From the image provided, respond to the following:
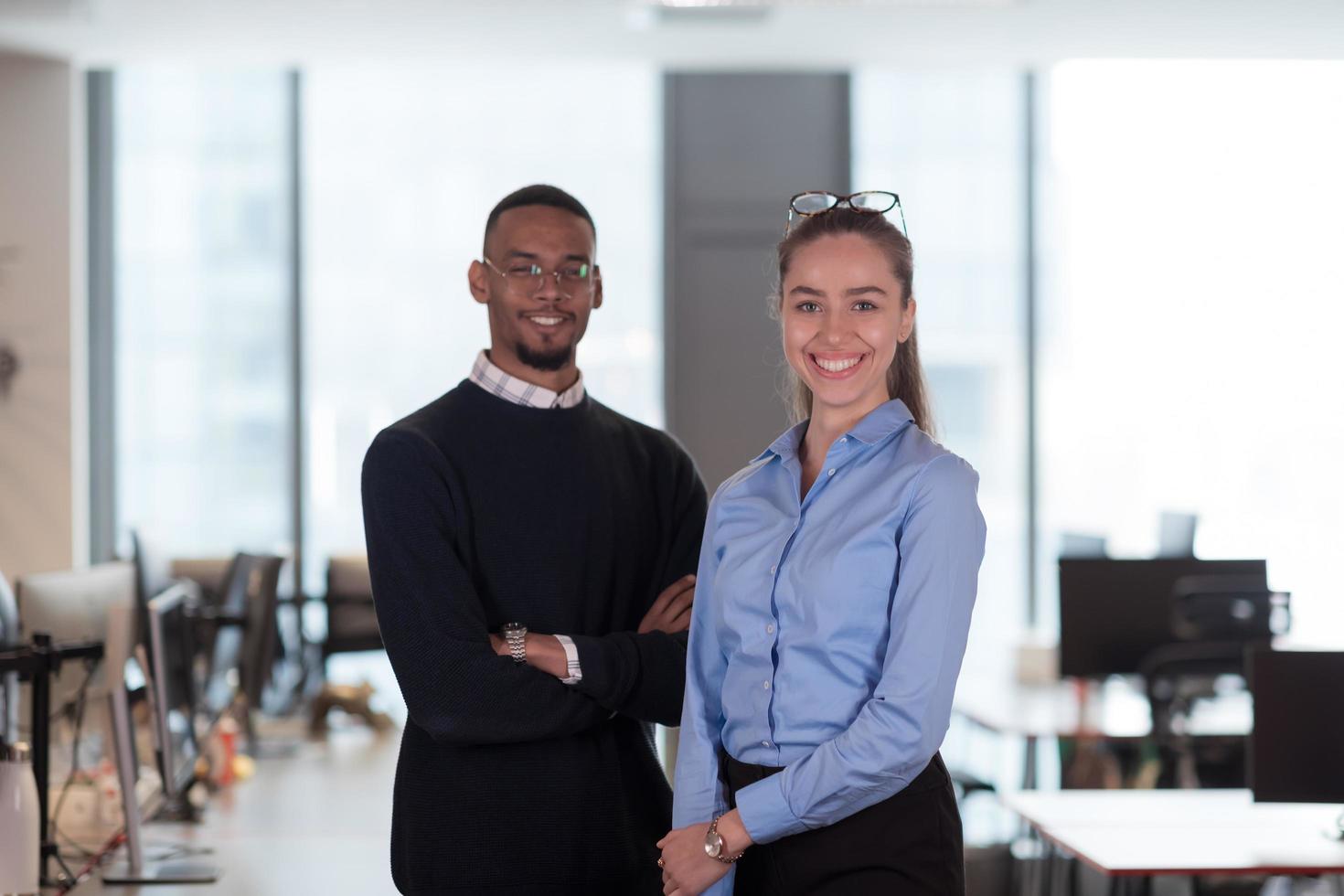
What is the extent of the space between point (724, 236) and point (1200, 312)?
8.44ft

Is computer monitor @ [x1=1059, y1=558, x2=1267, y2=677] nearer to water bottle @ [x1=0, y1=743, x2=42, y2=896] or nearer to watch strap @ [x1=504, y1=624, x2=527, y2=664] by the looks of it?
watch strap @ [x1=504, y1=624, x2=527, y2=664]

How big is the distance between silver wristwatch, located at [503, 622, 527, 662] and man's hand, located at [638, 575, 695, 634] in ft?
0.67

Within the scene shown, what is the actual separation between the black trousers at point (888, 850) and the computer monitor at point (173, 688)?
1.75 metres

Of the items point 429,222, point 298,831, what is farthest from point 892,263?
point 429,222

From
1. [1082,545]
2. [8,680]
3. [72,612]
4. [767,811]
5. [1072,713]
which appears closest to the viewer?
[767,811]

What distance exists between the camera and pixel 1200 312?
704cm

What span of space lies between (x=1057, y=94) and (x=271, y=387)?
4516 mm

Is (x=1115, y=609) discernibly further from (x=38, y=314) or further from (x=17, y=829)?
(x=38, y=314)

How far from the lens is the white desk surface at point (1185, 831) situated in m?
2.60

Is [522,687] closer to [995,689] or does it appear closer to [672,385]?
[995,689]

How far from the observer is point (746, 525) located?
5.47 feet

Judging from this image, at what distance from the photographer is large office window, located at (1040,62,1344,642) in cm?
701

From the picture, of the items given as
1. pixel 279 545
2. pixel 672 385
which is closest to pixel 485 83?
pixel 672 385

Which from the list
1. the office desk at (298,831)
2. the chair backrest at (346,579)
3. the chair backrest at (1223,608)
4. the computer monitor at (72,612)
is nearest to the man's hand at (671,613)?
the office desk at (298,831)
